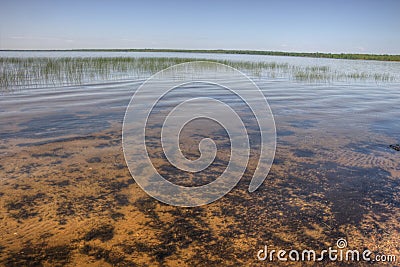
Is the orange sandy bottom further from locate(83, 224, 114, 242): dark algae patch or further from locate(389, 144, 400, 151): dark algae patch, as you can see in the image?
locate(389, 144, 400, 151): dark algae patch

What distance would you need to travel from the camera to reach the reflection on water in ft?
9.56

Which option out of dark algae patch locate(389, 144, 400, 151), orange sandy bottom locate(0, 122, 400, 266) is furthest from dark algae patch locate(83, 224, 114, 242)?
dark algae patch locate(389, 144, 400, 151)

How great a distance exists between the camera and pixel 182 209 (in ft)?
12.0

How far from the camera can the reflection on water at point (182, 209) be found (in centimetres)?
291

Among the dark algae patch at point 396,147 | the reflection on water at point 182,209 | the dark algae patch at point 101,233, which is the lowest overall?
the dark algae patch at point 101,233

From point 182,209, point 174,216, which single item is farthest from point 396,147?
point 174,216

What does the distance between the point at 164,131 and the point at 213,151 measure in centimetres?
178

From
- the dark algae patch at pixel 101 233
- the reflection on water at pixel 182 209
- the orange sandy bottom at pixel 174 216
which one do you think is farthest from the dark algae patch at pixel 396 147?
the dark algae patch at pixel 101 233

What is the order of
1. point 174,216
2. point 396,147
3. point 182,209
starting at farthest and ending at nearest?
point 396,147
point 182,209
point 174,216

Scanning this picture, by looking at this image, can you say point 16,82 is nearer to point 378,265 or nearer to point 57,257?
point 57,257

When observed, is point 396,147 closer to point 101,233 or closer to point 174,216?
point 174,216

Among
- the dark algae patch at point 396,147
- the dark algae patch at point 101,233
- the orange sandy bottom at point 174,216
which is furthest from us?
the dark algae patch at point 396,147

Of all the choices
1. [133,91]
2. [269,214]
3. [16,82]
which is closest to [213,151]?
[269,214]

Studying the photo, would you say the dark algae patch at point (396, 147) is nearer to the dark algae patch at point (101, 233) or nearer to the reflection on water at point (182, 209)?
the reflection on water at point (182, 209)
